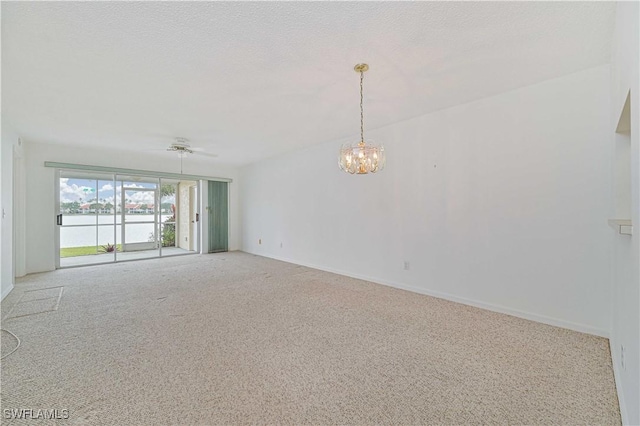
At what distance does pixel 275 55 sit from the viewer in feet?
7.69

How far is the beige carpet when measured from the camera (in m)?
1.62

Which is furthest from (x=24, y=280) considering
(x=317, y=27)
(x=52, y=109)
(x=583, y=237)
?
(x=583, y=237)

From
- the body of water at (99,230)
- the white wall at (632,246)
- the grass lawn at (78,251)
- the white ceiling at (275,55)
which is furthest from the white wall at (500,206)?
the grass lawn at (78,251)

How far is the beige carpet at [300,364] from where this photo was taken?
1622 millimetres

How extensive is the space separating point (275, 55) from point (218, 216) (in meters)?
6.27

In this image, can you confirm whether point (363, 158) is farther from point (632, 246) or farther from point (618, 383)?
point (618, 383)

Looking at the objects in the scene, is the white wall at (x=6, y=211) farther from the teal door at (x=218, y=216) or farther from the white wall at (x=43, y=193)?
the teal door at (x=218, y=216)

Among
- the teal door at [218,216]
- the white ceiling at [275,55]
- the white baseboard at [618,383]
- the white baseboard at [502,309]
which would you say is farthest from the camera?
the teal door at [218,216]

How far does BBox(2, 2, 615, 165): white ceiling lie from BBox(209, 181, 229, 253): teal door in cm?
393

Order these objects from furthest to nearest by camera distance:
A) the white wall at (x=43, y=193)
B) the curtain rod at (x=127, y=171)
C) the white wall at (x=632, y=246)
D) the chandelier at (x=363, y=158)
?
the curtain rod at (x=127, y=171) < the white wall at (x=43, y=193) < the chandelier at (x=363, y=158) < the white wall at (x=632, y=246)

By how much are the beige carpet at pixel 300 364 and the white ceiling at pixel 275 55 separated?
2.54 metres

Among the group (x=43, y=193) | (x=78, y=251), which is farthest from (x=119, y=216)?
(x=78, y=251)

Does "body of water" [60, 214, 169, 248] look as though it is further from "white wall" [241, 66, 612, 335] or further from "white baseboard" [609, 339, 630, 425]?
"white baseboard" [609, 339, 630, 425]

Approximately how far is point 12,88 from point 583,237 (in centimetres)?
615
